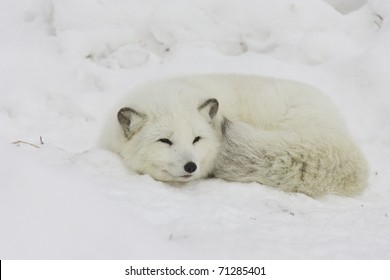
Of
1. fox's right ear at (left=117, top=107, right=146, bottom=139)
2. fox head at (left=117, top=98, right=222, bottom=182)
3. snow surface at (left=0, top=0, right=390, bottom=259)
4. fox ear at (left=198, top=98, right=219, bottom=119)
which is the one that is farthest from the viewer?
fox ear at (left=198, top=98, right=219, bottom=119)

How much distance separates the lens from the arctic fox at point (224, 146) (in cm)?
435

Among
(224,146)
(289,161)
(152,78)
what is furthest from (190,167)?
(152,78)

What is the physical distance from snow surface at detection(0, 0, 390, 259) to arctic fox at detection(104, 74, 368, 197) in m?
0.14

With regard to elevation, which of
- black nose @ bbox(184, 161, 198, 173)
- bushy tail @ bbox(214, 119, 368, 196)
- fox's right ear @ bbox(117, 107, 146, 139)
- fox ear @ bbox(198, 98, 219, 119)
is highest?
fox ear @ bbox(198, 98, 219, 119)

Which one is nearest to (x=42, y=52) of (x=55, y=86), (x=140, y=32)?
(x=55, y=86)

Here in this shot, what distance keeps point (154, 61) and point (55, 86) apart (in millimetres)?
1250

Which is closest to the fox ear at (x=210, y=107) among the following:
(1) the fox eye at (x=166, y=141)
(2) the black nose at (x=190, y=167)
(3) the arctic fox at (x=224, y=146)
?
(3) the arctic fox at (x=224, y=146)

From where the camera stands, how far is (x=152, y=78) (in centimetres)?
671

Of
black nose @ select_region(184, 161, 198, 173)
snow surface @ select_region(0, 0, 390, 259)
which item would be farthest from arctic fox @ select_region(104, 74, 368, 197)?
Result: snow surface @ select_region(0, 0, 390, 259)

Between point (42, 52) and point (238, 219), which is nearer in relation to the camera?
point (238, 219)

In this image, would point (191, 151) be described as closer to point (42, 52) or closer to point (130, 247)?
point (130, 247)

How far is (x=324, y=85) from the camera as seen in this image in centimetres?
651

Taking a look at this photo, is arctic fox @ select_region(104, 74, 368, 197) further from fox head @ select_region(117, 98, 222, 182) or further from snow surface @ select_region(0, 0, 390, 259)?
snow surface @ select_region(0, 0, 390, 259)

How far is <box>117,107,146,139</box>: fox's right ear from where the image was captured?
443cm
